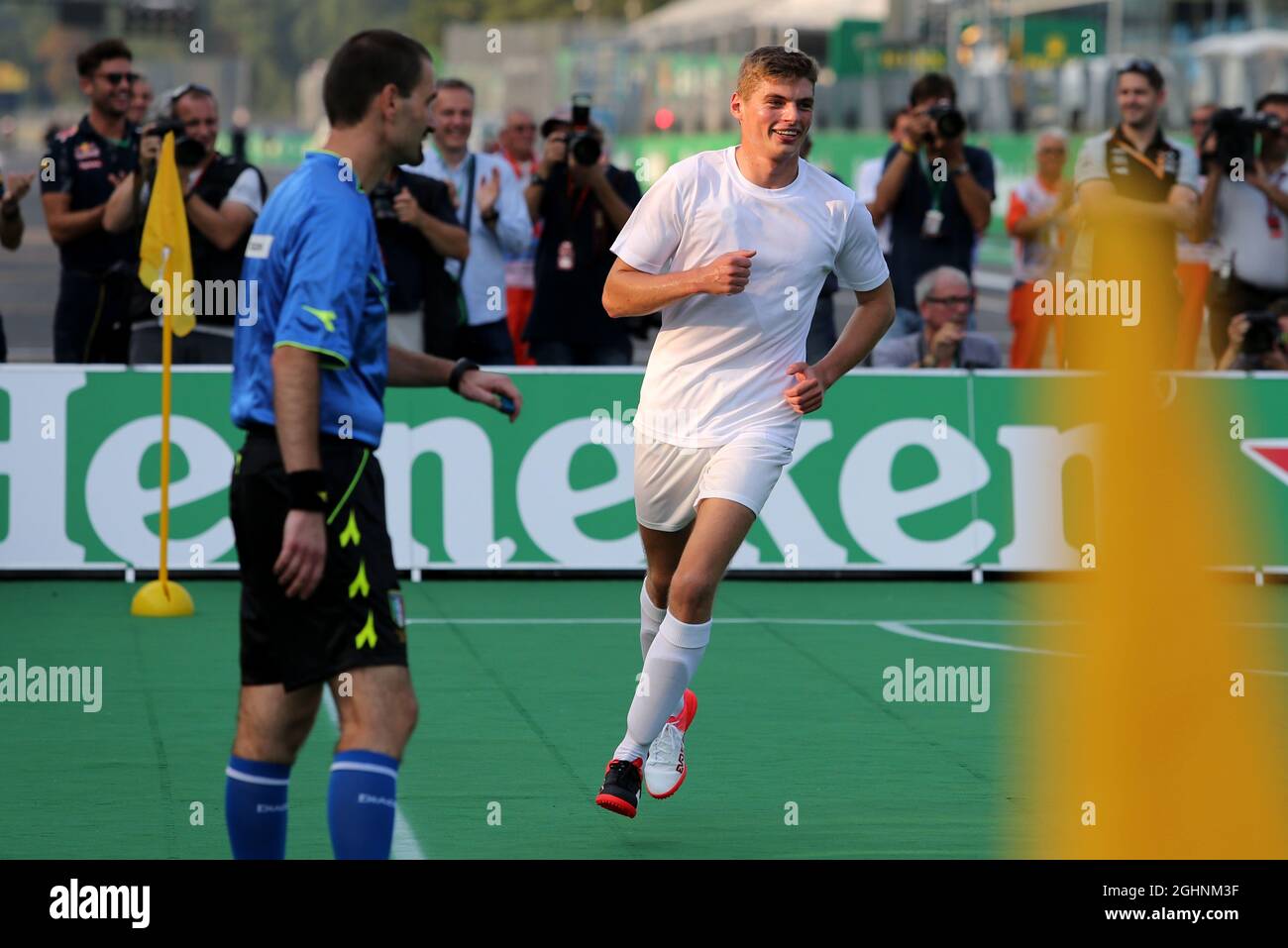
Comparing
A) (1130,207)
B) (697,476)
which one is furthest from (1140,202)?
(697,476)

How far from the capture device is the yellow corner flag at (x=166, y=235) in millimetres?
11195

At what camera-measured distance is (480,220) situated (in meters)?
13.7

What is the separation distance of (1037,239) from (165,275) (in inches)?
295

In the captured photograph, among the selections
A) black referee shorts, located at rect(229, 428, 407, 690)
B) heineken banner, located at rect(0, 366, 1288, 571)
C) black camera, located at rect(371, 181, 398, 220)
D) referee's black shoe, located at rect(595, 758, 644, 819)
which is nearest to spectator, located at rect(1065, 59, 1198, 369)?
heineken banner, located at rect(0, 366, 1288, 571)

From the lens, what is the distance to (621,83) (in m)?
63.8

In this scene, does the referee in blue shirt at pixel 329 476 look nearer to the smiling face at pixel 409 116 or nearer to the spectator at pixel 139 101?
the smiling face at pixel 409 116

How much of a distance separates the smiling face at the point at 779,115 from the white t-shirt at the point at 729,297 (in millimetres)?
156

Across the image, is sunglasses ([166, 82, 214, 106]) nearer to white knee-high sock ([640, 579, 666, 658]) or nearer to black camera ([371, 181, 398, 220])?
black camera ([371, 181, 398, 220])

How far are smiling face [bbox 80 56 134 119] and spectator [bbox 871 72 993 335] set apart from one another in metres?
4.48

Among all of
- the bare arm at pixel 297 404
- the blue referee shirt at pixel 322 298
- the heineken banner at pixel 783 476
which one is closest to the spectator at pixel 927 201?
the heineken banner at pixel 783 476

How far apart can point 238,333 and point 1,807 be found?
263cm

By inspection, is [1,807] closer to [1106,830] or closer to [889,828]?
[889,828]

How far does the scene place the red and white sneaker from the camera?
735 centimetres
